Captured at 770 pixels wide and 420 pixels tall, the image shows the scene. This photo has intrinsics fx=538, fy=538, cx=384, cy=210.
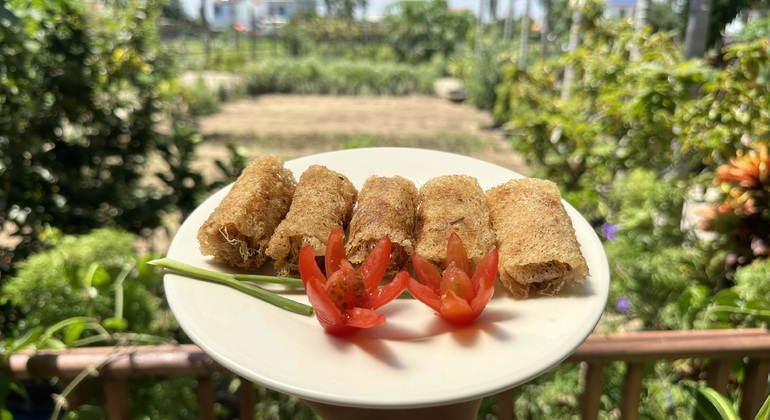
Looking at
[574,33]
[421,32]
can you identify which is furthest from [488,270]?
[421,32]

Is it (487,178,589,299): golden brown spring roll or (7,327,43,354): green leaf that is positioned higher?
(487,178,589,299): golden brown spring roll

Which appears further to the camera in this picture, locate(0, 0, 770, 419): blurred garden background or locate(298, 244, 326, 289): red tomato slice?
locate(0, 0, 770, 419): blurred garden background

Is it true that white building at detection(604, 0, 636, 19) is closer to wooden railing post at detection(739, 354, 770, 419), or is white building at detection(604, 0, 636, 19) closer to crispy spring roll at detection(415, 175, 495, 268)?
wooden railing post at detection(739, 354, 770, 419)

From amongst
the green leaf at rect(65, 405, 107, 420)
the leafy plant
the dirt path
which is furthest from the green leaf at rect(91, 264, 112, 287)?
the leafy plant

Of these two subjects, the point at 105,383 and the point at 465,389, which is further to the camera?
the point at 105,383

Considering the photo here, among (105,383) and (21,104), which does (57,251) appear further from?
(21,104)

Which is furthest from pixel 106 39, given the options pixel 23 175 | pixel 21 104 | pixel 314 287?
pixel 314 287

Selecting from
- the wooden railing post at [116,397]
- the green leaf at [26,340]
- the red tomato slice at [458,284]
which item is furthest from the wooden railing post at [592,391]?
the green leaf at [26,340]

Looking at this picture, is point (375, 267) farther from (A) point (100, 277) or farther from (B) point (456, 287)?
(A) point (100, 277)
